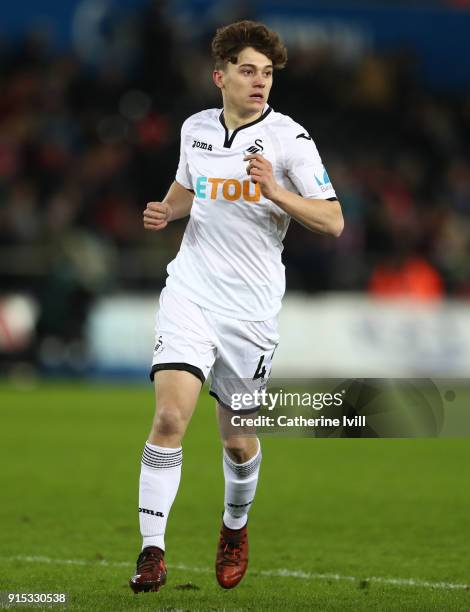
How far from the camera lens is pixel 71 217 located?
763 inches

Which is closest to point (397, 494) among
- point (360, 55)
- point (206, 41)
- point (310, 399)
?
point (310, 399)

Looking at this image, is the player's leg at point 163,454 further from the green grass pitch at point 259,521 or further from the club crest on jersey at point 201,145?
the club crest on jersey at point 201,145

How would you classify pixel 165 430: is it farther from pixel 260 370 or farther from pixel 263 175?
pixel 263 175

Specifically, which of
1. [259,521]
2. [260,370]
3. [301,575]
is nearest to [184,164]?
[260,370]

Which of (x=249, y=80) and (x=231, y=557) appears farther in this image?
(x=231, y=557)

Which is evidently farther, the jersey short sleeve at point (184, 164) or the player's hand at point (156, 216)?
the jersey short sleeve at point (184, 164)

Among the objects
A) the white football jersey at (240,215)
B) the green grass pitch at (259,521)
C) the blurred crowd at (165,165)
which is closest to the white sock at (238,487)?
the green grass pitch at (259,521)

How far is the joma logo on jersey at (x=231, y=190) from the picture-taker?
19.6ft

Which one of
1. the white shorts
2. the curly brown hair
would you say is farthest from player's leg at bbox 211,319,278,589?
the curly brown hair

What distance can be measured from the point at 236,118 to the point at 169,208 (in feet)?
1.75

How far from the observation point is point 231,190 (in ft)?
19.6

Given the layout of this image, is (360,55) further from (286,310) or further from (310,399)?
(310,399)

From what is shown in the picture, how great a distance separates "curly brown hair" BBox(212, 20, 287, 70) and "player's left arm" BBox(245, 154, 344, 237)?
0.56 meters

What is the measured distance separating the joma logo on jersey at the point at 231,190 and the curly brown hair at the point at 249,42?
534 millimetres
